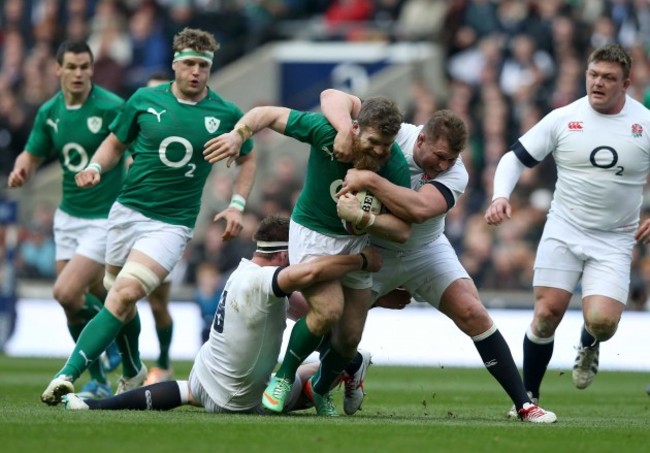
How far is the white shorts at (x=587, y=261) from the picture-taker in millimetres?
11297

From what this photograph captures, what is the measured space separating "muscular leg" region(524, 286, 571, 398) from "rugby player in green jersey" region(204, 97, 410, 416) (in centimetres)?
168

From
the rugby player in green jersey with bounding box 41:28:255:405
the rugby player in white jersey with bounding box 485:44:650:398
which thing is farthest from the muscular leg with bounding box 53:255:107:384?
the rugby player in white jersey with bounding box 485:44:650:398

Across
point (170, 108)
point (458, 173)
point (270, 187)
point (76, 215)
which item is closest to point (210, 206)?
point (270, 187)

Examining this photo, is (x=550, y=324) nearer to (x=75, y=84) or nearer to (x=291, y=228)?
(x=291, y=228)

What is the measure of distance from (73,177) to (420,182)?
409 cm

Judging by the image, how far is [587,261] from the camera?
11.4 meters

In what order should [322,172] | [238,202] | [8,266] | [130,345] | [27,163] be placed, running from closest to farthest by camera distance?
[322,172], [238,202], [130,345], [27,163], [8,266]

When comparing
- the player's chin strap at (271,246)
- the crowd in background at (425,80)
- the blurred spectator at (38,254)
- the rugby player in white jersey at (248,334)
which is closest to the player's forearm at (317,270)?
the rugby player in white jersey at (248,334)

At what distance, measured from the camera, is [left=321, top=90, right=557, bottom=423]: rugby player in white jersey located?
981 centimetres

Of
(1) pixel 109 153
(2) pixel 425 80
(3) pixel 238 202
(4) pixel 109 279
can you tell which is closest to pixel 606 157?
(3) pixel 238 202

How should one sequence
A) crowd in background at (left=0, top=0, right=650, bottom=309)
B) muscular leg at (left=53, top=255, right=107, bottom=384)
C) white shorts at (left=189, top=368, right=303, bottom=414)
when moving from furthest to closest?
1. crowd in background at (left=0, top=0, right=650, bottom=309)
2. muscular leg at (left=53, top=255, right=107, bottom=384)
3. white shorts at (left=189, top=368, right=303, bottom=414)

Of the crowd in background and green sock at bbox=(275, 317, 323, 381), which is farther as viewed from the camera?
the crowd in background

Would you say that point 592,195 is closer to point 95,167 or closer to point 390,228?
point 390,228

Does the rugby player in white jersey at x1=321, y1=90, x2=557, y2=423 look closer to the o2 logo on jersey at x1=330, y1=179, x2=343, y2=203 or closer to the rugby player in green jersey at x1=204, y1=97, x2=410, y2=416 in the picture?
the rugby player in green jersey at x1=204, y1=97, x2=410, y2=416
